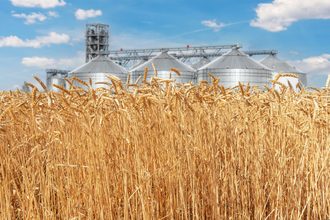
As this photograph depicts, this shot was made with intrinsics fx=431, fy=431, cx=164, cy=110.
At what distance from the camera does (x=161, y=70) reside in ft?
91.1

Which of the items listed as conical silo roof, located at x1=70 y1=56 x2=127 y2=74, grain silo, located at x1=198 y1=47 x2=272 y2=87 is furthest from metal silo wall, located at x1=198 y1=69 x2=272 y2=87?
conical silo roof, located at x1=70 y1=56 x2=127 y2=74

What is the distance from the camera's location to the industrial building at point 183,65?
27.5m

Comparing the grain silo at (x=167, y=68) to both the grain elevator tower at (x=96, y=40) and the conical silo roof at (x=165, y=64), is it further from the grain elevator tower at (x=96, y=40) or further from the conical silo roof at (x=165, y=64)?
the grain elevator tower at (x=96, y=40)

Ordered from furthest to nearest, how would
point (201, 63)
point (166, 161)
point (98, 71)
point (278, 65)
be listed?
point (201, 63) → point (278, 65) → point (98, 71) → point (166, 161)

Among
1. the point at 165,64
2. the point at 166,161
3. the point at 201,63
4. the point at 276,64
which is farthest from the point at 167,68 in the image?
the point at 166,161

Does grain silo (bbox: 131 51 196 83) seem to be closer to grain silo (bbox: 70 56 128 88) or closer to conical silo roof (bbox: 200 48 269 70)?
conical silo roof (bbox: 200 48 269 70)

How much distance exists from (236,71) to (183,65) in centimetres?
379

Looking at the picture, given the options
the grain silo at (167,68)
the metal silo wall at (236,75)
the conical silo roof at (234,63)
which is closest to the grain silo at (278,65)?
the conical silo roof at (234,63)

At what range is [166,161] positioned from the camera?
2.32m

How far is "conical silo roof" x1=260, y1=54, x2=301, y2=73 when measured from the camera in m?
33.2

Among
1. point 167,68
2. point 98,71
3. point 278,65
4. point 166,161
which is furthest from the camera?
point 278,65

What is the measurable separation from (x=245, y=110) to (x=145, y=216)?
1125 mm

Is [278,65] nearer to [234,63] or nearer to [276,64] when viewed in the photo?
[276,64]

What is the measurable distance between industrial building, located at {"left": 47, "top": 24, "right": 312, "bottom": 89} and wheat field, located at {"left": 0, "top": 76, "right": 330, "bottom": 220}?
20.0 meters
